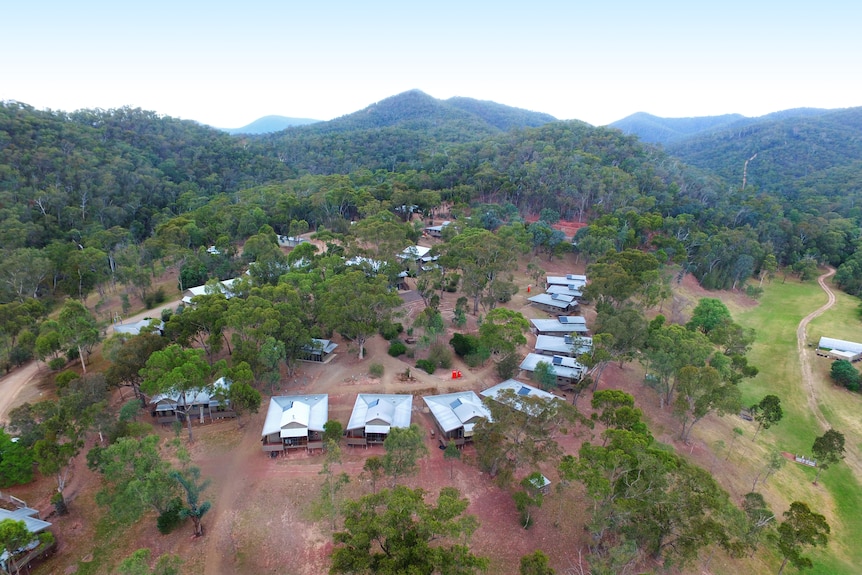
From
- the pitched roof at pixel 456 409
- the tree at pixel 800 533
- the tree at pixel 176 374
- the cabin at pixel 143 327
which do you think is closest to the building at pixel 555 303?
the pitched roof at pixel 456 409

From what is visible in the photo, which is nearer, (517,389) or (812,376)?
(517,389)

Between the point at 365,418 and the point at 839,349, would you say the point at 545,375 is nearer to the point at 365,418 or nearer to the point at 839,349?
the point at 365,418

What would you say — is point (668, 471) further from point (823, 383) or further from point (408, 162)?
point (408, 162)

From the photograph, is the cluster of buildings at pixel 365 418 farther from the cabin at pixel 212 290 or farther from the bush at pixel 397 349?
the cabin at pixel 212 290

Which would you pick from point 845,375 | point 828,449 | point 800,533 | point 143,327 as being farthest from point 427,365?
point 845,375

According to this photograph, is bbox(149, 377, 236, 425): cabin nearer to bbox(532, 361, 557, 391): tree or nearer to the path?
bbox(532, 361, 557, 391): tree

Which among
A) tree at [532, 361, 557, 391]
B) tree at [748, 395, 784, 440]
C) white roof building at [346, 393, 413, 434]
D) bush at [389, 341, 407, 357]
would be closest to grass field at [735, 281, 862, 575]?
tree at [748, 395, 784, 440]
